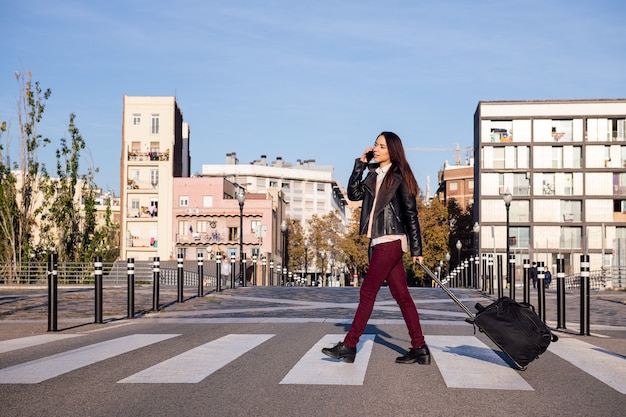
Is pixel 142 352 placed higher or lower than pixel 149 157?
lower

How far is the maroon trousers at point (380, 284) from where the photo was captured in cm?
727

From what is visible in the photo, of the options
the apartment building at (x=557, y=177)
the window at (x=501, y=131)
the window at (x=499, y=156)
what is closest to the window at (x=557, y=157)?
the apartment building at (x=557, y=177)

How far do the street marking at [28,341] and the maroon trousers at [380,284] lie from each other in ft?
12.0

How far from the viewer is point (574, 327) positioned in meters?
12.8

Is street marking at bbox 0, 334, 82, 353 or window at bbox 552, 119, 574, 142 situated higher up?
window at bbox 552, 119, 574, 142

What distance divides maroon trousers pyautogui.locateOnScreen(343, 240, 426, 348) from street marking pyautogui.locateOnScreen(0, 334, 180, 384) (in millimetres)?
2315

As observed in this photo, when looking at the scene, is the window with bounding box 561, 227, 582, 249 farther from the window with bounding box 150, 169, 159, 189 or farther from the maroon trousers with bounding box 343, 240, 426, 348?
the maroon trousers with bounding box 343, 240, 426, 348

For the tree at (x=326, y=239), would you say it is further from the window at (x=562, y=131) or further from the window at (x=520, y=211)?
the window at (x=562, y=131)

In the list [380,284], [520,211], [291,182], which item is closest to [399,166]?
[380,284]

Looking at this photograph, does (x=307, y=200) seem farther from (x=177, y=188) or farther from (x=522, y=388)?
(x=522, y=388)

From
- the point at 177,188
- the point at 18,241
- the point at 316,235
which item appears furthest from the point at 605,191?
the point at 18,241

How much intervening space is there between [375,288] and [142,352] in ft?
7.97

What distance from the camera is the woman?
7301 mm

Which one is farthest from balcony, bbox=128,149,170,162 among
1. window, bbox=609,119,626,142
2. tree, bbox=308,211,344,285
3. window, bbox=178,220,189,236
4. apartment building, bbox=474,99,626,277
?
Result: window, bbox=609,119,626,142
